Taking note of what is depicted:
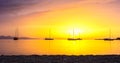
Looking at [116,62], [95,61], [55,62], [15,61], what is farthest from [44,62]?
[116,62]

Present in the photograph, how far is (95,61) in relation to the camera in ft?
89.9

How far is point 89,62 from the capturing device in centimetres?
2662

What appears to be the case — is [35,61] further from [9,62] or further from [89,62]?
[89,62]

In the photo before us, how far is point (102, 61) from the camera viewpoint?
27531 mm

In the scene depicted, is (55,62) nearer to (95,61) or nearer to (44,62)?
(44,62)

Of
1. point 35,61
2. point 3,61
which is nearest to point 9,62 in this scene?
point 3,61

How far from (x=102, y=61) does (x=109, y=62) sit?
3.23 feet

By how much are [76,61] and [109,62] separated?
3125 millimetres

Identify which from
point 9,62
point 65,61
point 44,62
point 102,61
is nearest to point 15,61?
point 9,62

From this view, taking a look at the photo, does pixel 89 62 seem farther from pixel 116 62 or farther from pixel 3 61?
pixel 3 61

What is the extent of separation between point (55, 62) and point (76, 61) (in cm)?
222

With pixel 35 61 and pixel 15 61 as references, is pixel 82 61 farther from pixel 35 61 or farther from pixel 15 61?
pixel 15 61

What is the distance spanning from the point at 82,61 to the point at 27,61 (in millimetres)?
5256

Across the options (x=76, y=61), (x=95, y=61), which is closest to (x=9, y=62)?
(x=76, y=61)
